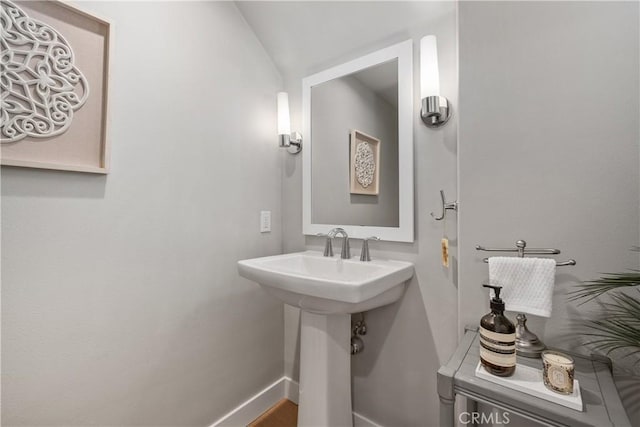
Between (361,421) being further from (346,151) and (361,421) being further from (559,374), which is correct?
(346,151)

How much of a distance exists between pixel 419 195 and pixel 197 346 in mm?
1217

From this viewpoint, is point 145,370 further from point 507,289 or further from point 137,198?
point 507,289

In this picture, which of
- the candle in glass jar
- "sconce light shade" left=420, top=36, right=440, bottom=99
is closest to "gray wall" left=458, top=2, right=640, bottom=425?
"sconce light shade" left=420, top=36, right=440, bottom=99

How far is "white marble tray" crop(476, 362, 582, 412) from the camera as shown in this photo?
618mm

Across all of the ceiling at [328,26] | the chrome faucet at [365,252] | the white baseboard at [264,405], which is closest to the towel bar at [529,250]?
the chrome faucet at [365,252]

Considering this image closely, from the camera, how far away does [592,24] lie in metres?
0.81

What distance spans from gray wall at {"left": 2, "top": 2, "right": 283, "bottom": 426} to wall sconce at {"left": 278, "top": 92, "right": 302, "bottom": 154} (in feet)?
0.29

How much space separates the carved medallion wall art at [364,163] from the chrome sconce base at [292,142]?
34 cm

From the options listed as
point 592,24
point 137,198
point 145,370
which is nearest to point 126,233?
point 137,198

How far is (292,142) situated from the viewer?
1628mm

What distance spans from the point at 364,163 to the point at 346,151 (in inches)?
4.9

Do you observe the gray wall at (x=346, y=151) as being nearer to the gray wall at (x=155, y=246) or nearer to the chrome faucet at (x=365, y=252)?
the chrome faucet at (x=365, y=252)

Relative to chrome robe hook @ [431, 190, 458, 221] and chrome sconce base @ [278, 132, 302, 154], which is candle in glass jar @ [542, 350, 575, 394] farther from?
chrome sconce base @ [278, 132, 302, 154]

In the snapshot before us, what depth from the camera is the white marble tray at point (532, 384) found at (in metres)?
0.62
